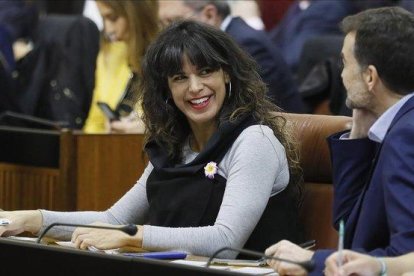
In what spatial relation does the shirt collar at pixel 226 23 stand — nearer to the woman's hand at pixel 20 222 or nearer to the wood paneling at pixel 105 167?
the wood paneling at pixel 105 167

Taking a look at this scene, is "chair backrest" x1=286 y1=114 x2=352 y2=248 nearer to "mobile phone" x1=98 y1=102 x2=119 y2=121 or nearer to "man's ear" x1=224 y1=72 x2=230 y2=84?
"man's ear" x1=224 y1=72 x2=230 y2=84

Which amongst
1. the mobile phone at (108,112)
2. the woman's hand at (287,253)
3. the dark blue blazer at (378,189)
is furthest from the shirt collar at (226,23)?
the woman's hand at (287,253)

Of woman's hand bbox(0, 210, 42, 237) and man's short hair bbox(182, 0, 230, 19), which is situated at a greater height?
man's short hair bbox(182, 0, 230, 19)

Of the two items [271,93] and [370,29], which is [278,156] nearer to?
[370,29]

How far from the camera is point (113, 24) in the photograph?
6383 millimetres

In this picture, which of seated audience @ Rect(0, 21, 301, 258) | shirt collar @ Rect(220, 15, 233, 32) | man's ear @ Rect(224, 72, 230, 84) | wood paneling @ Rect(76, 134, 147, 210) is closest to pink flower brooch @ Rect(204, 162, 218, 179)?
seated audience @ Rect(0, 21, 301, 258)

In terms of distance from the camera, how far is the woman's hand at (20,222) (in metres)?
3.93

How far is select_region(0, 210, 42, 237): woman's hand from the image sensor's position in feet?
12.9

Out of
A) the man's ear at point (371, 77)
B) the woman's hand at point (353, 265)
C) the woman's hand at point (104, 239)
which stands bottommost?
the woman's hand at point (104, 239)

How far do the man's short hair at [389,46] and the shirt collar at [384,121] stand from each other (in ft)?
0.10

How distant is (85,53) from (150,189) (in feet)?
10.5

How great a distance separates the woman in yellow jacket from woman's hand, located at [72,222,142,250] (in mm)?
2257

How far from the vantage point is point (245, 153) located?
12.6ft

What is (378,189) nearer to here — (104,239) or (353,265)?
(353,265)
